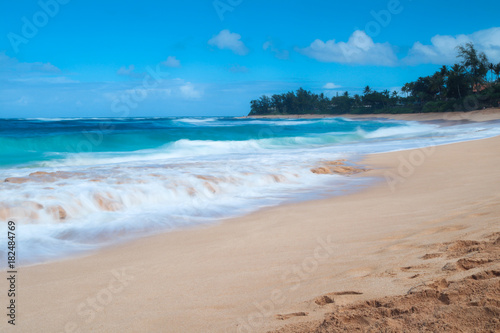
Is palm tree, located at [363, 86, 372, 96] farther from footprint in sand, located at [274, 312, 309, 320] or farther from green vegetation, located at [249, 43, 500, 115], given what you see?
footprint in sand, located at [274, 312, 309, 320]

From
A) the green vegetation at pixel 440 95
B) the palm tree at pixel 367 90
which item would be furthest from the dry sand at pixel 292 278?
the palm tree at pixel 367 90

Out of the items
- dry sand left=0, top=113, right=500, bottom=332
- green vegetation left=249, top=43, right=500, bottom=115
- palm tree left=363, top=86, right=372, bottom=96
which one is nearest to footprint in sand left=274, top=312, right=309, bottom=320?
dry sand left=0, top=113, right=500, bottom=332

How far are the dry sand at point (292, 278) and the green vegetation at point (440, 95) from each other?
51.3m

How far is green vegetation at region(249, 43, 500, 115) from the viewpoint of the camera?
164 ft

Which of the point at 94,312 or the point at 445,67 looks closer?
the point at 94,312

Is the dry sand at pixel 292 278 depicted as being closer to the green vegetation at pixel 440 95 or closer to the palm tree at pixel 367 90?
the green vegetation at pixel 440 95

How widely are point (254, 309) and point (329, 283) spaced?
563 millimetres

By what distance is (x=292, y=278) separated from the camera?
2.62m

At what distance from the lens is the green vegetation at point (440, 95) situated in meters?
50.1

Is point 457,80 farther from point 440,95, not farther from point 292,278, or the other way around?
point 292,278

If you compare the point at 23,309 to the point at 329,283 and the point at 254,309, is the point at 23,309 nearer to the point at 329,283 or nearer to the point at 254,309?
the point at 254,309

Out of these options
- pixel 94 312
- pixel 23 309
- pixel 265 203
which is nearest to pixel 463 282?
pixel 94 312

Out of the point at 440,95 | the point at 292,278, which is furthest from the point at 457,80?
the point at 292,278

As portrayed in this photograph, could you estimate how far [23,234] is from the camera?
14.2 ft
